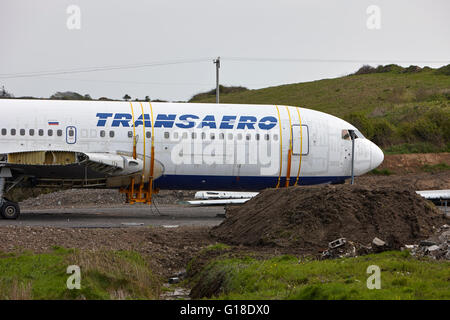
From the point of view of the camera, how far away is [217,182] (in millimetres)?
25719

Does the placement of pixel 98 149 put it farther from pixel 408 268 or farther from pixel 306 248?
pixel 408 268

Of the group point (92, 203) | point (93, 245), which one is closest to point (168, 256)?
point (93, 245)

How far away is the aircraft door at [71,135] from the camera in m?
24.2

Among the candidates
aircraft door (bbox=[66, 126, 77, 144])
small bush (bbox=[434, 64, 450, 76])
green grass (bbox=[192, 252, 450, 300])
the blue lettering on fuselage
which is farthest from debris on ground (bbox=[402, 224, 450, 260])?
small bush (bbox=[434, 64, 450, 76])

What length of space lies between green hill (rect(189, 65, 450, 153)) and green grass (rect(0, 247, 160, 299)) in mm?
33807

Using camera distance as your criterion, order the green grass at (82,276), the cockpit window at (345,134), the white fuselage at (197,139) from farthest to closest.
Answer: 1. the cockpit window at (345,134)
2. the white fuselage at (197,139)
3. the green grass at (82,276)

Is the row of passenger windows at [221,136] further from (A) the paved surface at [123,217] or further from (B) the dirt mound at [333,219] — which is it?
(B) the dirt mound at [333,219]

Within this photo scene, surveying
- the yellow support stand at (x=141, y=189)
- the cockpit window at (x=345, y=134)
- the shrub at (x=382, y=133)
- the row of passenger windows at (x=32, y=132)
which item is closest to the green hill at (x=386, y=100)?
the shrub at (x=382, y=133)

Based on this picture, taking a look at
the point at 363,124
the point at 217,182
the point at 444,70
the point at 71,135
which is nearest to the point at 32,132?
the point at 71,135

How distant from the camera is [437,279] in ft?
37.9

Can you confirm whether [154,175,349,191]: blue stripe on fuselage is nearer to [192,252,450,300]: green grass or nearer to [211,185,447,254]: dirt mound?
[211,185,447,254]: dirt mound

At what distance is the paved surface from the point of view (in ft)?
75.9

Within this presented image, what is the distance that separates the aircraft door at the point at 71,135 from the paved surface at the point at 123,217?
9.40 feet

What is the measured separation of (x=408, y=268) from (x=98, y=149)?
14.5 meters
